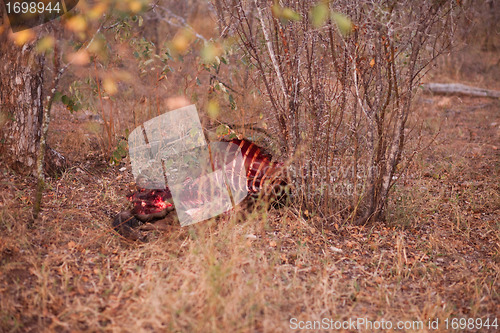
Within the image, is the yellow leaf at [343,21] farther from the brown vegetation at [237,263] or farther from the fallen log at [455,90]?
the fallen log at [455,90]

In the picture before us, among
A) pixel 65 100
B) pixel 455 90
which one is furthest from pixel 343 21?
pixel 455 90

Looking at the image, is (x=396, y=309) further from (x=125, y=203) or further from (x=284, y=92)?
(x=125, y=203)

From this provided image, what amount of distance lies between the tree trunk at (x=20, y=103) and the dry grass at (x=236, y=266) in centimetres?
19

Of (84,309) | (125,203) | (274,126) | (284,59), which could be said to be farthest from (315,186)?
(84,309)

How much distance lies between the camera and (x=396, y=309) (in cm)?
222

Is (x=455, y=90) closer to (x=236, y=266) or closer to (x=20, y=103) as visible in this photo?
(x=236, y=266)

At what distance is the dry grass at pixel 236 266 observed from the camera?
2.01m

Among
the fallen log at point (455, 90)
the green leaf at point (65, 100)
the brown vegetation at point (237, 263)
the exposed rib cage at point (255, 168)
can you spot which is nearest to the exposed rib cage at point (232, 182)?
the exposed rib cage at point (255, 168)

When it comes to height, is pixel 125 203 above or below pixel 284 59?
below

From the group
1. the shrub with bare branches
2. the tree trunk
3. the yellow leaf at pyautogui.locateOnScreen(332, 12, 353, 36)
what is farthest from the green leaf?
the yellow leaf at pyautogui.locateOnScreen(332, 12, 353, 36)

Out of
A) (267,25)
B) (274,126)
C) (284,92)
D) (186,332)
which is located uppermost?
(267,25)

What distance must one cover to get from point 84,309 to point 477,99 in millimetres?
7509

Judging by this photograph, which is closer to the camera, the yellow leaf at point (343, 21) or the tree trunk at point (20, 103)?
the yellow leaf at point (343, 21)

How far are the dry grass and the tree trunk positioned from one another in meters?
0.19
